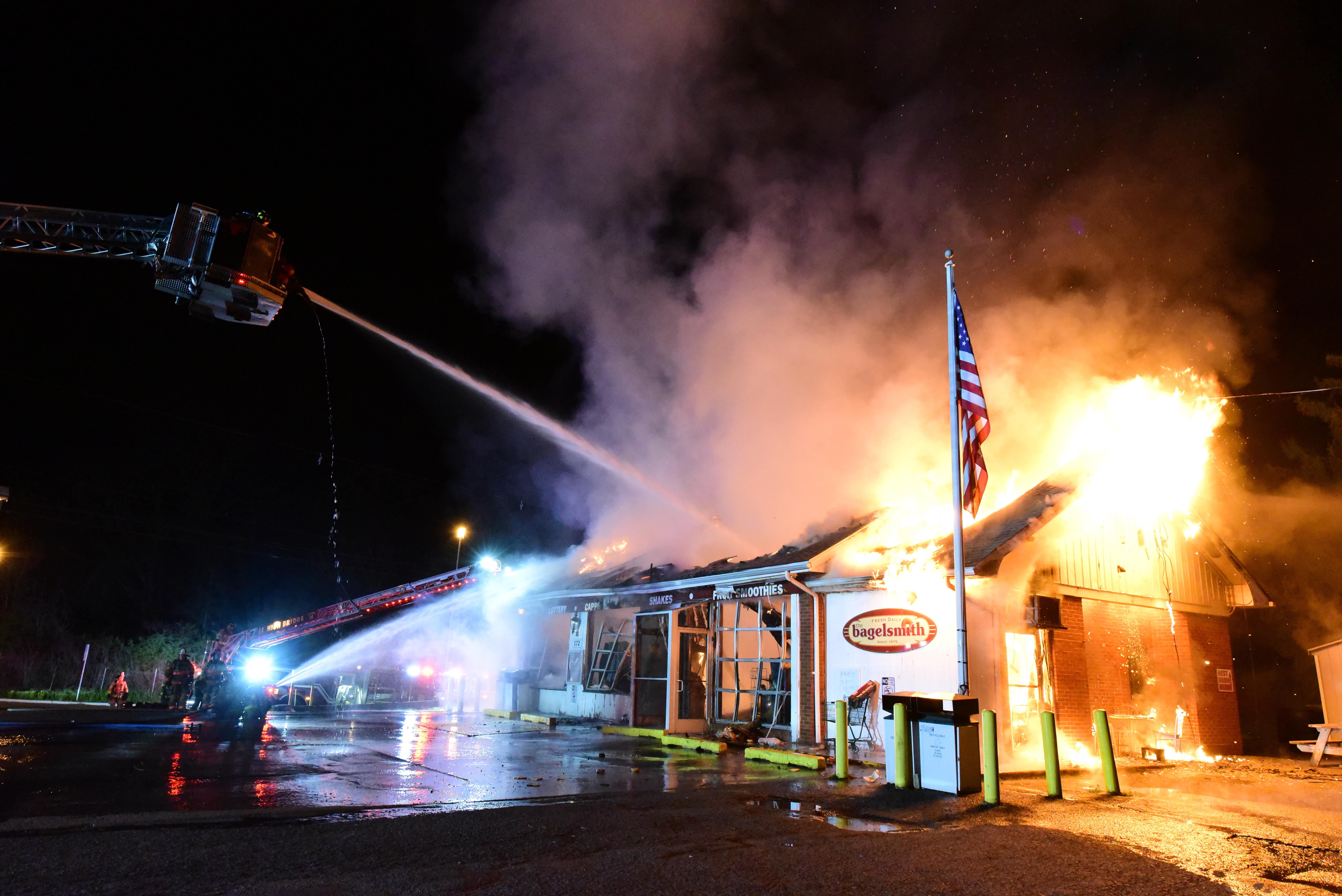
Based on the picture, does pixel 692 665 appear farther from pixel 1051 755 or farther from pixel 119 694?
pixel 119 694

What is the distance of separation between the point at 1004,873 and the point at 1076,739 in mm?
8133

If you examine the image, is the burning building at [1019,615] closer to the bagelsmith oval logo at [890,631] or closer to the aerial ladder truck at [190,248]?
the bagelsmith oval logo at [890,631]

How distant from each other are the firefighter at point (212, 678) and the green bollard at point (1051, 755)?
17.3 meters

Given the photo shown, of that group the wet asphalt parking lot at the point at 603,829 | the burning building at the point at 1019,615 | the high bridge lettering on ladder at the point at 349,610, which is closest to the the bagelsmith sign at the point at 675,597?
the burning building at the point at 1019,615

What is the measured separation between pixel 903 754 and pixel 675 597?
833 cm

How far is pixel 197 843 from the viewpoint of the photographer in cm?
526

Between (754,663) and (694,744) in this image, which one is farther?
(754,663)

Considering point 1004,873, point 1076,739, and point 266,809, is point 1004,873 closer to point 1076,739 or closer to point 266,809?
point 266,809

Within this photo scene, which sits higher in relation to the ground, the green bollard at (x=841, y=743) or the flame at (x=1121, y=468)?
the flame at (x=1121, y=468)

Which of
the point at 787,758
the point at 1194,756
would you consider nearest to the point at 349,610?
the point at 787,758

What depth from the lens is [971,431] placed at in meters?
9.95

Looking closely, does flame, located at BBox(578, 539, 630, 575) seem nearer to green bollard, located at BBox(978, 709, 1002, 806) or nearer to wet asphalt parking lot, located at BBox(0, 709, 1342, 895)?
wet asphalt parking lot, located at BBox(0, 709, 1342, 895)

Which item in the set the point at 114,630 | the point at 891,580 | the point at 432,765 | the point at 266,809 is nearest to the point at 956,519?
the point at 891,580

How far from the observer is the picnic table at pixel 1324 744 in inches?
515
